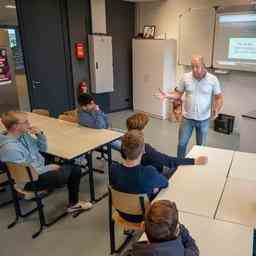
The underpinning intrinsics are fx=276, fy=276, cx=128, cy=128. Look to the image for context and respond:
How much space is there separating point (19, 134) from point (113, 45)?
420cm

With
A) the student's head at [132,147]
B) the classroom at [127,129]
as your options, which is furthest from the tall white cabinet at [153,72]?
the student's head at [132,147]

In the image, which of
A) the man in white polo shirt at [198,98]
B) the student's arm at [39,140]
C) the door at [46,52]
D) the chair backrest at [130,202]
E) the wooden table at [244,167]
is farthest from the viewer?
the door at [46,52]

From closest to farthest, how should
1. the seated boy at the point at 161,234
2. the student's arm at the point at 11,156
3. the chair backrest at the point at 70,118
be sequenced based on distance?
the seated boy at the point at 161,234, the student's arm at the point at 11,156, the chair backrest at the point at 70,118

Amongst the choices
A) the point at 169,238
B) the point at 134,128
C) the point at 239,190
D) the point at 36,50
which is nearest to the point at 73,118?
the point at 134,128

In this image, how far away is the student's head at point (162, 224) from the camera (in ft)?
3.73

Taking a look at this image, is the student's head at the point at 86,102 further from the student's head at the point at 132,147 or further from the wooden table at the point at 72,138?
the student's head at the point at 132,147

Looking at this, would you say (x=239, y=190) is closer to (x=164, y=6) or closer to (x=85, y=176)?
(x=85, y=176)

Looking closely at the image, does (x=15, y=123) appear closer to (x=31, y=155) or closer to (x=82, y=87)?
(x=31, y=155)

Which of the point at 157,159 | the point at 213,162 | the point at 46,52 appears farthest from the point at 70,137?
the point at 46,52

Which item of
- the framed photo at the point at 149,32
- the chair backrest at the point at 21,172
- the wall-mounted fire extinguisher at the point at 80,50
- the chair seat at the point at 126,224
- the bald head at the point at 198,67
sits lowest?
the chair seat at the point at 126,224

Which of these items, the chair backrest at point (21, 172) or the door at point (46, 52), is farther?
the door at point (46, 52)

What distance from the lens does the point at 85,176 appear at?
3.64 metres

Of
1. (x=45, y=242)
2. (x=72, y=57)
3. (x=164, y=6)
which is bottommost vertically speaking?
(x=45, y=242)

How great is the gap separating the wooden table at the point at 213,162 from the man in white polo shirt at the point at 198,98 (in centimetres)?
80
